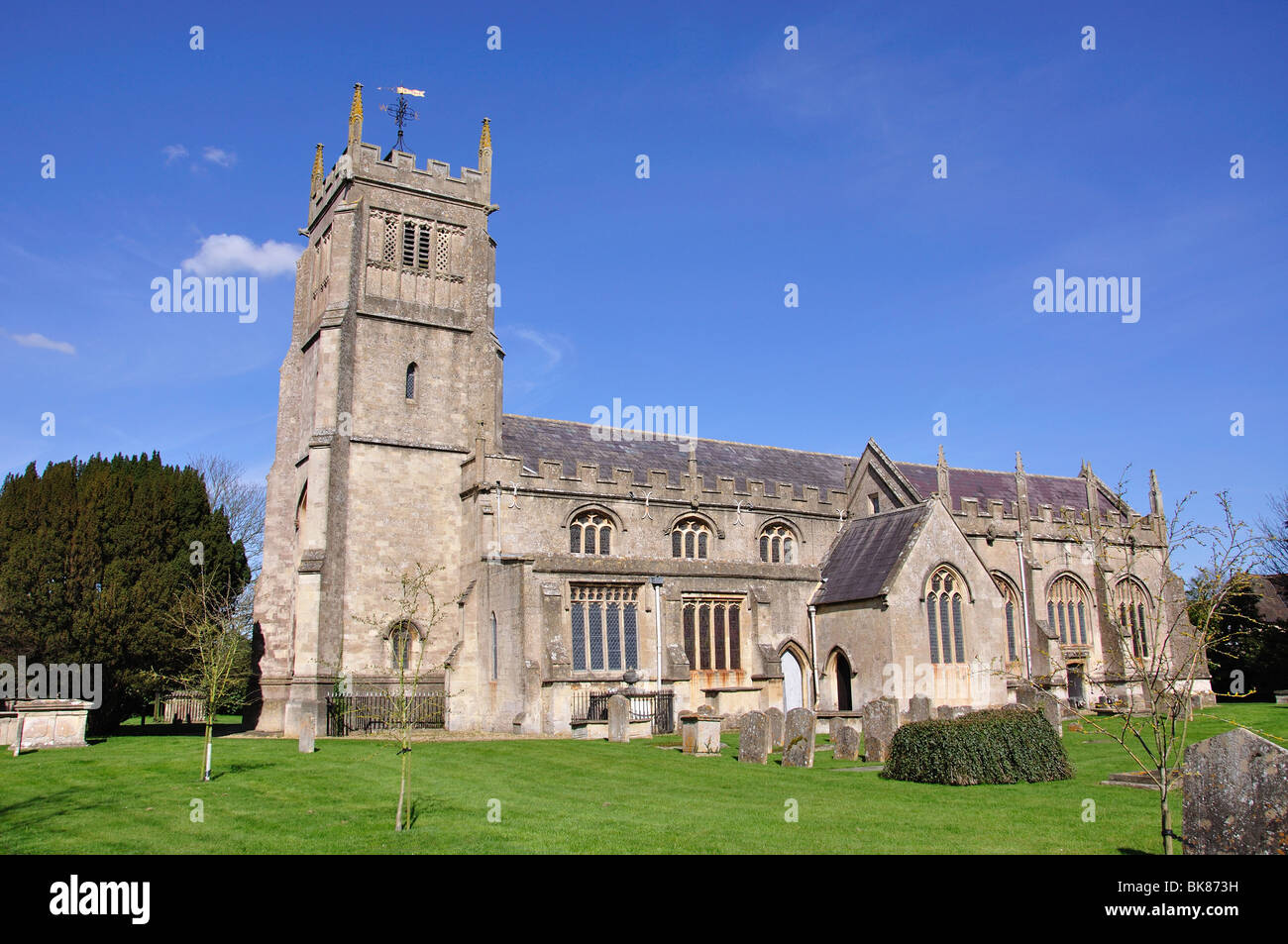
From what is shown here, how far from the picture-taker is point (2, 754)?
18.3 m

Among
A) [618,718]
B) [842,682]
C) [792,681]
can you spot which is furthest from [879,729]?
[792,681]

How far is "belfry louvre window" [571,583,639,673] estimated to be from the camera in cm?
2684

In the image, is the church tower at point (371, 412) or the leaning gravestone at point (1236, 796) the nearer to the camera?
the leaning gravestone at point (1236, 796)

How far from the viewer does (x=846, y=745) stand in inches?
742

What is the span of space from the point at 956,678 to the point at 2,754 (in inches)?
951

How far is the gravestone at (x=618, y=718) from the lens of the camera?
912 inches

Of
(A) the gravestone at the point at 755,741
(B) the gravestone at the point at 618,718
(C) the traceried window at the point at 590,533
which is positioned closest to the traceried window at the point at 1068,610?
(C) the traceried window at the point at 590,533

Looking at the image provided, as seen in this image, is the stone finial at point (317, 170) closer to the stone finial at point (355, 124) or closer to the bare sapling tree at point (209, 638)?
the stone finial at point (355, 124)

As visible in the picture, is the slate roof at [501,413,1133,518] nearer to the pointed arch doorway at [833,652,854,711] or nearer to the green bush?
the pointed arch doorway at [833,652,854,711]

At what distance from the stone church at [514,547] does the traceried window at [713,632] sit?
7 centimetres

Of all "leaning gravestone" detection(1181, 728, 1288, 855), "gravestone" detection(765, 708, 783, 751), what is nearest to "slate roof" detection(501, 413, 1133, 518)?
"gravestone" detection(765, 708, 783, 751)

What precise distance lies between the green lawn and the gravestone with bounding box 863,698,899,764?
109 cm
